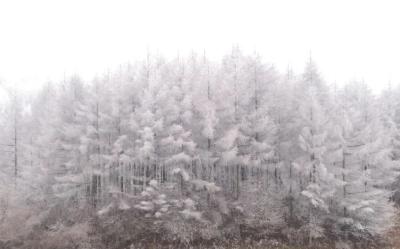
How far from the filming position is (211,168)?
79.0 ft

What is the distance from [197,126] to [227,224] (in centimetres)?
797

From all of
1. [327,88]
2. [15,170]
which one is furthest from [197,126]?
[15,170]

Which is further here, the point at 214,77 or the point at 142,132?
the point at 214,77

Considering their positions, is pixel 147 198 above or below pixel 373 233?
above

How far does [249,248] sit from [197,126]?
9912 mm

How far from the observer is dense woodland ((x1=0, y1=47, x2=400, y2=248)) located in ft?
73.0

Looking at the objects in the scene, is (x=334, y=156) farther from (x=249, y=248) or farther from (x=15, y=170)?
(x=15, y=170)

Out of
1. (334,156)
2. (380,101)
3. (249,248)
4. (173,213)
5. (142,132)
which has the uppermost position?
(380,101)

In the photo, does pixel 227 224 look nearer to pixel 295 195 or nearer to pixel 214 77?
pixel 295 195

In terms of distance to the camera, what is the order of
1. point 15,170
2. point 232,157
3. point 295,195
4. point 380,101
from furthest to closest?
point 380,101 < point 15,170 < point 295,195 < point 232,157

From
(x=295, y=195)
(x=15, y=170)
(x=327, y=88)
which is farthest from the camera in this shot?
(x=15, y=170)

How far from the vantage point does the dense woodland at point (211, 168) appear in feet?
73.0

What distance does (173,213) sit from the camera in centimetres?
2252

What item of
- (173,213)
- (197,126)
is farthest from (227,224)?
(197,126)
